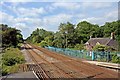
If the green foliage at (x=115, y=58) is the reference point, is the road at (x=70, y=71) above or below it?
below

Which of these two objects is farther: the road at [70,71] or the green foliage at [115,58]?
the green foliage at [115,58]

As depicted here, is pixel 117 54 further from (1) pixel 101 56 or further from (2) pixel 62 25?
(2) pixel 62 25

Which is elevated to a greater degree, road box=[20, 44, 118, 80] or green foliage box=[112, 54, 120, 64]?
green foliage box=[112, 54, 120, 64]

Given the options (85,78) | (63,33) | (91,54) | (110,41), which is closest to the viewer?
(85,78)

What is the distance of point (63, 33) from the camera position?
58656 mm

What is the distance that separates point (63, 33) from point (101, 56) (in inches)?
1508

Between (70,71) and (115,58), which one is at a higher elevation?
(115,58)

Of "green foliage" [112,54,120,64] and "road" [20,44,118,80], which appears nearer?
"road" [20,44,118,80]

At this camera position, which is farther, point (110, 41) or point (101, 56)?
point (110, 41)

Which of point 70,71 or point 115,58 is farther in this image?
point 115,58

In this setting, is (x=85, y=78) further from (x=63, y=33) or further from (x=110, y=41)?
(x=63, y=33)

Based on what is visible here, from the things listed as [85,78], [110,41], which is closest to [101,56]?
[85,78]

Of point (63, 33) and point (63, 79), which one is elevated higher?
point (63, 33)

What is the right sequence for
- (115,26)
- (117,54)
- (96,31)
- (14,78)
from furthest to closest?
(96,31)
(115,26)
(117,54)
(14,78)
